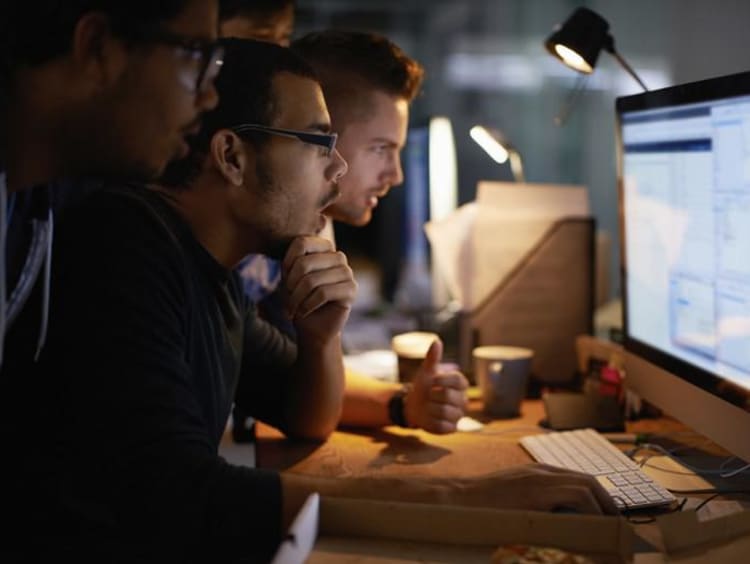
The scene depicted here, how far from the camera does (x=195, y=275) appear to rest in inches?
51.7

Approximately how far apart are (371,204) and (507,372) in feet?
1.58

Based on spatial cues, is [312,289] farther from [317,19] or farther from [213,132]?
[317,19]

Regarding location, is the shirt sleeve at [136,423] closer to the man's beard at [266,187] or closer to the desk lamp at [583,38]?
the man's beard at [266,187]

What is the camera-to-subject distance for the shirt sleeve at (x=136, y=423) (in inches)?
39.8

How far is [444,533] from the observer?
38.0 inches

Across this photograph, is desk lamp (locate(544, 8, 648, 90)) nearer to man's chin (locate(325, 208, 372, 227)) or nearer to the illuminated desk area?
man's chin (locate(325, 208, 372, 227))

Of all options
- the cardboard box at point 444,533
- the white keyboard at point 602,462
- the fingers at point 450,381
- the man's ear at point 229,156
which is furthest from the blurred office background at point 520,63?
the cardboard box at point 444,533

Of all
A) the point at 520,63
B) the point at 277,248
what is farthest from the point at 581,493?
the point at 520,63

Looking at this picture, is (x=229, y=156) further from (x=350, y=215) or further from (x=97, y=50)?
(x=350, y=215)

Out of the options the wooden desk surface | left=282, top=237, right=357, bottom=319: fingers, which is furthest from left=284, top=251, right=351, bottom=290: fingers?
the wooden desk surface

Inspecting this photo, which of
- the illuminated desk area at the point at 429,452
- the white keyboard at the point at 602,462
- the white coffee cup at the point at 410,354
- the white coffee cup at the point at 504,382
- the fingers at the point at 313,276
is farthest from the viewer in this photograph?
the white coffee cup at the point at 410,354

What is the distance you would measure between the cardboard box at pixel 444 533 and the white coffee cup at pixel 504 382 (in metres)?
0.73

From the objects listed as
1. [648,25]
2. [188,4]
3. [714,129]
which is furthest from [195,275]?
[648,25]

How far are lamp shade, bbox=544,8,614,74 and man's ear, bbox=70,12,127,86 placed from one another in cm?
99
